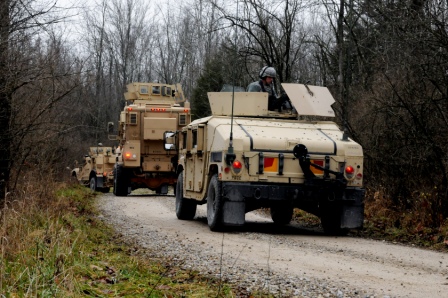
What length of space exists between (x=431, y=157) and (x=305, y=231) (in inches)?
107

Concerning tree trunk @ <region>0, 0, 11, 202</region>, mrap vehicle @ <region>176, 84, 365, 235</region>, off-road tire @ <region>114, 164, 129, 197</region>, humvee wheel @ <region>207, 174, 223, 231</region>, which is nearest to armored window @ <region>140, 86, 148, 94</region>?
off-road tire @ <region>114, 164, 129, 197</region>

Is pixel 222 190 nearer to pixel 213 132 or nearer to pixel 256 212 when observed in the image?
pixel 213 132

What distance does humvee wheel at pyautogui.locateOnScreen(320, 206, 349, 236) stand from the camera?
1341 centimetres

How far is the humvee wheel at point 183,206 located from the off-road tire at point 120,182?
33.8ft

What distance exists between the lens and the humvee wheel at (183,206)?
53.5 feet

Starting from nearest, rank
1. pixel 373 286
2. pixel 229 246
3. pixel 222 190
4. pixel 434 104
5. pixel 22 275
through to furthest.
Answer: pixel 22 275 → pixel 373 286 → pixel 229 246 → pixel 222 190 → pixel 434 104

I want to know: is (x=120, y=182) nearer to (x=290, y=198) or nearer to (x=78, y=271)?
(x=290, y=198)

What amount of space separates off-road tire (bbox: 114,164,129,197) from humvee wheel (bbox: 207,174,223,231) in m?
13.4

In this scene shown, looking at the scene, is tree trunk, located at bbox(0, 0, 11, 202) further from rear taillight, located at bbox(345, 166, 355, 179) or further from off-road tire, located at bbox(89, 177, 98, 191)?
off-road tire, located at bbox(89, 177, 98, 191)

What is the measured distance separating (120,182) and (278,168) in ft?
48.4

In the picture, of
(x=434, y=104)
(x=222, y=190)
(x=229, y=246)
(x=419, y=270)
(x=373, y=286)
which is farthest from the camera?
(x=434, y=104)

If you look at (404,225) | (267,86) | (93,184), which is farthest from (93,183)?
(404,225)

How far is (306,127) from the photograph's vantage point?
13.9 m

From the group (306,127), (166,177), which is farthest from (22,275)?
(166,177)
